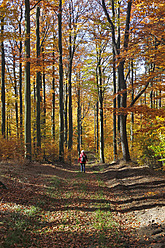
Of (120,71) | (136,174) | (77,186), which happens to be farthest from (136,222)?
(120,71)

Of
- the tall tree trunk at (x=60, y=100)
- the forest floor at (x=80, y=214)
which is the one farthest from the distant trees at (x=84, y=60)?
the forest floor at (x=80, y=214)

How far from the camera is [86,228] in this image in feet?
18.4

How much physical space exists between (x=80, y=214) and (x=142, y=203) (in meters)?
2.28

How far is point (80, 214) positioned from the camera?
6516mm

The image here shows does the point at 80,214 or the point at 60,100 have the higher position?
the point at 60,100

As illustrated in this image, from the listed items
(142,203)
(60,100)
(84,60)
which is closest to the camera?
(142,203)

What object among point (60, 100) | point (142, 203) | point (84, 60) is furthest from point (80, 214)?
point (84, 60)

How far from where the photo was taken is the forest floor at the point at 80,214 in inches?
191

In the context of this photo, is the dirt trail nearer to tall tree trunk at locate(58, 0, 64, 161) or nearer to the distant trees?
the distant trees

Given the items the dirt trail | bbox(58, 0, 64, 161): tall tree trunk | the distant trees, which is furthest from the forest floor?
bbox(58, 0, 64, 161): tall tree trunk

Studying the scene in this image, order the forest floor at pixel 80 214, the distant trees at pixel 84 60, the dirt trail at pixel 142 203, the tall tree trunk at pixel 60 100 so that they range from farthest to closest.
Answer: the tall tree trunk at pixel 60 100 → the distant trees at pixel 84 60 → the dirt trail at pixel 142 203 → the forest floor at pixel 80 214

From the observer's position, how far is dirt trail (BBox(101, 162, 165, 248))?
5068 millimetres

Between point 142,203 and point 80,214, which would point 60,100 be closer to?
point 142,203

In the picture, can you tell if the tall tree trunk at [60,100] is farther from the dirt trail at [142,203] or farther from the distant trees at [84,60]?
the dirt trail at [142,203]
